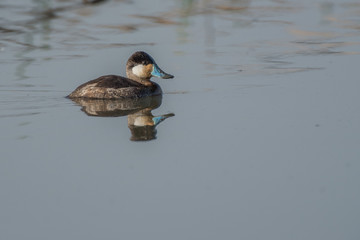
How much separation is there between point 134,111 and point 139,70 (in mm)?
1197

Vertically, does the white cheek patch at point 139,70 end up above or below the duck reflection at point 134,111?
above

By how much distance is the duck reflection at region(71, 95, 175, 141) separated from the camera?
8828mm

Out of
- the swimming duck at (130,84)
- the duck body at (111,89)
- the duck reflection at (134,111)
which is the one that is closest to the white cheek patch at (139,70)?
the swimming duck at (130,84)

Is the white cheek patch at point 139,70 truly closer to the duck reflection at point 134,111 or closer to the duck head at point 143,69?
the duck head at point 143,69

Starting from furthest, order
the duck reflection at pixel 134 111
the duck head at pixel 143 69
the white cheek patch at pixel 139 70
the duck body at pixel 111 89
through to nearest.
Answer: the white cheek patch at pixel 139 70, the duck head at pixel 143 69, the duck body at pixel 111 89, the duck reflection at pixel 134 111

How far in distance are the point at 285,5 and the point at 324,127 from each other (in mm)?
7547

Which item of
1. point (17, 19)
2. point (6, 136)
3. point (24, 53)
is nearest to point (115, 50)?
point (24, 53)

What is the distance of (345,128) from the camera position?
8453 millimetres

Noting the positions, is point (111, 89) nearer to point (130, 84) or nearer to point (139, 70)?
point (130, 84)

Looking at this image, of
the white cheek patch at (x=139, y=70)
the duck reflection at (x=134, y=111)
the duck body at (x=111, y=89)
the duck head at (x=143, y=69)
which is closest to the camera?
the duck reflection at (x=134, y=111)

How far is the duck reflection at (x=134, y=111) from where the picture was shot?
883cm

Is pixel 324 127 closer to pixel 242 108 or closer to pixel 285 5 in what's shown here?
pixel 242 108

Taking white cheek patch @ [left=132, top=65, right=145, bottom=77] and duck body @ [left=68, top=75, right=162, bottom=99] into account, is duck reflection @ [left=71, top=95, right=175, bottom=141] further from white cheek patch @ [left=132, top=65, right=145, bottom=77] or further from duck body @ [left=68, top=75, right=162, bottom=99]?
white cheek patch @ [left=132, top=65, right=145, bottom=77]

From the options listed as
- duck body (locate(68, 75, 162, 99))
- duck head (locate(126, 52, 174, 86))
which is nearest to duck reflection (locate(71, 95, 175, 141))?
duck body (locate(68, 75, 162, 99))
